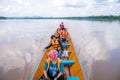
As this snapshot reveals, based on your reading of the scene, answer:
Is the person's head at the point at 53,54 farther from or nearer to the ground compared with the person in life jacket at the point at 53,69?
farther from the ground

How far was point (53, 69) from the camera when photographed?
714 centimetres

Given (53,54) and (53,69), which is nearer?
(53,54)

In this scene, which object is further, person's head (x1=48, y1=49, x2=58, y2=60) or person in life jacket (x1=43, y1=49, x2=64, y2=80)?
person in life jacket (x1=43, y1=49, x2=64, y2=80)

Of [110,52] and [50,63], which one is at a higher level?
[50,63]

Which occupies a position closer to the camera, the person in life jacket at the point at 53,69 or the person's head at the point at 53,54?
the person's head at the point at 53,54

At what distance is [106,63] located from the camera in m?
13.1

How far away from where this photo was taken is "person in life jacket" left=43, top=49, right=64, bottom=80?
22.9ft

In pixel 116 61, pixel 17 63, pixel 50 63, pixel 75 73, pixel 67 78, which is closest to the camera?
pixel 50 63

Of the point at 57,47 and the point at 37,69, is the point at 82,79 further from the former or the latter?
the point at 57,47

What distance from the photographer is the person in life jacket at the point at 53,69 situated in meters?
6.99

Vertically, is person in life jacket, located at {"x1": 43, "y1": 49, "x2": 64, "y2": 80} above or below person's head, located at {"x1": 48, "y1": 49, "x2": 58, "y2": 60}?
below

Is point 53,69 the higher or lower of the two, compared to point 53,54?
lower

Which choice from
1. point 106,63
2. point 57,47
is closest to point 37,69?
point 57,47

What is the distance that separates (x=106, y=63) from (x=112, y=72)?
1.72m
